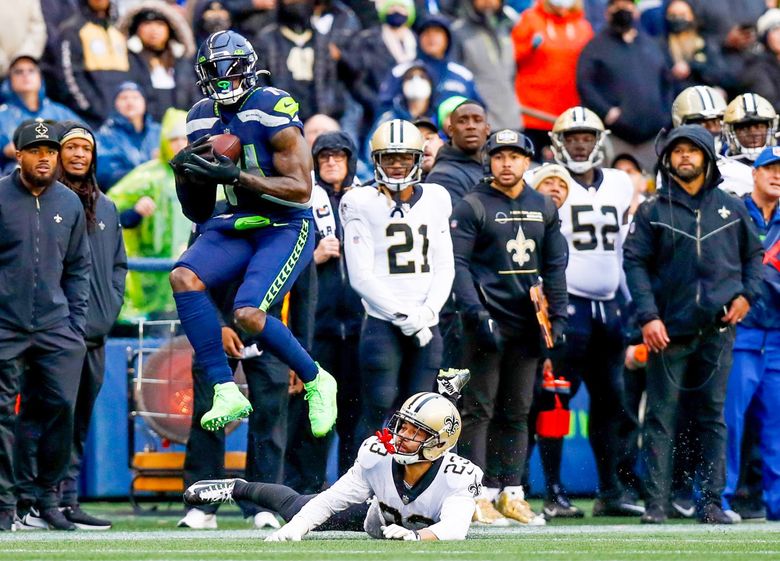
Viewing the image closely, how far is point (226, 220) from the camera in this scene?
9.71m

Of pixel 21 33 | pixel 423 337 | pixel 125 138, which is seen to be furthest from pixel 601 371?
pixel 21 33

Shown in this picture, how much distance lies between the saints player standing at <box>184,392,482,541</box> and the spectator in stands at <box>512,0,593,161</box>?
7.19m

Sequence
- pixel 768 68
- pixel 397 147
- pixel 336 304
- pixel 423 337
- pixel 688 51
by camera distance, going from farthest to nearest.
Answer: pixel 688 51 → pixel 768 68 → pixel 336 304 → pixel 397 147 → pixel 423 337

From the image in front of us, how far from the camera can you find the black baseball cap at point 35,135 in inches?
416

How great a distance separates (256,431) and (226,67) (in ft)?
8.60

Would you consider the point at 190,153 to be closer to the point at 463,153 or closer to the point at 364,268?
the point at 364,268

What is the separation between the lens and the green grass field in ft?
26.9

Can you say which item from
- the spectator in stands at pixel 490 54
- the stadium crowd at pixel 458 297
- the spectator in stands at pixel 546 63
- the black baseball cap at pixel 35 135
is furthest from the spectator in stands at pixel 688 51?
the black baseball cap at pixel 35 135

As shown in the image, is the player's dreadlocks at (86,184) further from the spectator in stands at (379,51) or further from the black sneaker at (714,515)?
the spectator in stands at (379,51)

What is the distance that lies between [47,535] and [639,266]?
418 centimetres

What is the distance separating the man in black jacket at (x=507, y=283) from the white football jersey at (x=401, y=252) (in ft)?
0.91

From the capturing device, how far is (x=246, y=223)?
9664 millimetres

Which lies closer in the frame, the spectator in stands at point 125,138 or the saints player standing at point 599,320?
the saints player standing at point 599,320

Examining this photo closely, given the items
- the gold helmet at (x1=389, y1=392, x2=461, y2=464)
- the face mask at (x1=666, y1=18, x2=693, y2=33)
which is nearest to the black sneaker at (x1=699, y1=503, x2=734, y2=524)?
the gold helmet at (x1=389, y1=392, x2=461, y2=464)
